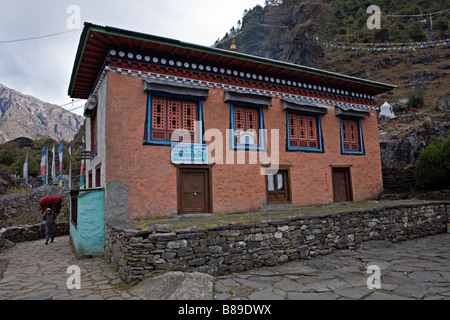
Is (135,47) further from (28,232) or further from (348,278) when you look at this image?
(28,232)

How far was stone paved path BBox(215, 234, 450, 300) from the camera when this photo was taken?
174 inches

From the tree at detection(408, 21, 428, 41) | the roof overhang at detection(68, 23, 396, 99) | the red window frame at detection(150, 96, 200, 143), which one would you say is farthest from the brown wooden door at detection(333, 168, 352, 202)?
the tree at detection(408, 21, 428, 41)

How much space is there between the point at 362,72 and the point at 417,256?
40.9 m

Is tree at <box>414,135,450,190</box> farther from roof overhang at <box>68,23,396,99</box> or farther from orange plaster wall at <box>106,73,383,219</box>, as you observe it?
roof overhang at <box>68,23,396,99</box>

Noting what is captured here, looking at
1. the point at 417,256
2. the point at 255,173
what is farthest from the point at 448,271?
the point at 255,173

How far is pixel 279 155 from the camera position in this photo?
1063cm

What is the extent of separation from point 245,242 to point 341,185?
7626 millimetres

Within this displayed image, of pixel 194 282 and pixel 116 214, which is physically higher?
pixel 116 214

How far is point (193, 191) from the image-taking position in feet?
30.1

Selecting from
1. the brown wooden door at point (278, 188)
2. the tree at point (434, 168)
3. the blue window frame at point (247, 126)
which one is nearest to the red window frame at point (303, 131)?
the brown wooden door at point (278, 188)

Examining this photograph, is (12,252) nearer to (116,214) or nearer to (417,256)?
(116,214)

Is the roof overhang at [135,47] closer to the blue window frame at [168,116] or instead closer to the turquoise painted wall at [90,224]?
the blue window frame at [168,116]

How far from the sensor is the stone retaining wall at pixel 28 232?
38.4 ft
